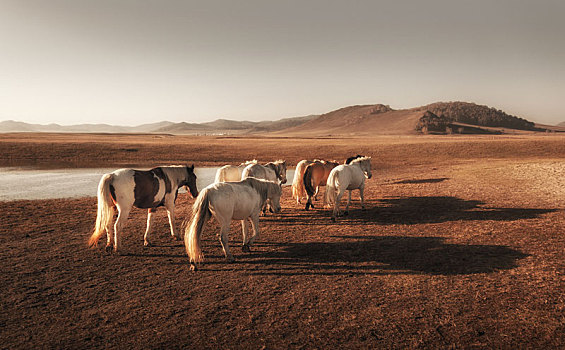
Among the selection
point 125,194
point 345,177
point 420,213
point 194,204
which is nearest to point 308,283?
point 194,204

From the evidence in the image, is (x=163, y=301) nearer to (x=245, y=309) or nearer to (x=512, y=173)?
(x=245, y=309)

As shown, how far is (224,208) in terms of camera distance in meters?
6.77

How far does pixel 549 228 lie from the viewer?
8727 millimetres

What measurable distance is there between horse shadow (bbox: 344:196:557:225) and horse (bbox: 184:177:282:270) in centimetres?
417

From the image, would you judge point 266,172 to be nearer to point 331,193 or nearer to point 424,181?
point 331,193

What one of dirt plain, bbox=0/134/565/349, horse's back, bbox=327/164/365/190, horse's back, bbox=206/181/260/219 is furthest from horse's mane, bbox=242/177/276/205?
horse's back, bbox=327/164/365/190

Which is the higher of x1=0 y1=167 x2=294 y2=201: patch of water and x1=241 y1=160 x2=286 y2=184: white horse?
x1=241 y1=160 x2=286 y2=184: white horse

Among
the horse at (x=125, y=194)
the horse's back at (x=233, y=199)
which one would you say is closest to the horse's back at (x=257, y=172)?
the horse at (x=125, y=194)

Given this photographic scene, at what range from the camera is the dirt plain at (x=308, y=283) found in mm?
4414

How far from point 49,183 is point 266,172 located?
15.9 meters

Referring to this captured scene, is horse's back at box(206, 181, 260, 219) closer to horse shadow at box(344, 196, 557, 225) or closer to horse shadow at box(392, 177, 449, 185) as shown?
horse shadow at box(344, 196, 557, 225)

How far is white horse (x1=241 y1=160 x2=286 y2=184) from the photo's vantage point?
1186cm

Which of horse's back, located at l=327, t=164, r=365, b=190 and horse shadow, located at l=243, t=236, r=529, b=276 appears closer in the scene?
horse shadow, located at l=243, t=236, r=529, b=276

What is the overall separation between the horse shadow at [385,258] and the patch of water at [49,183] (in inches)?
458
